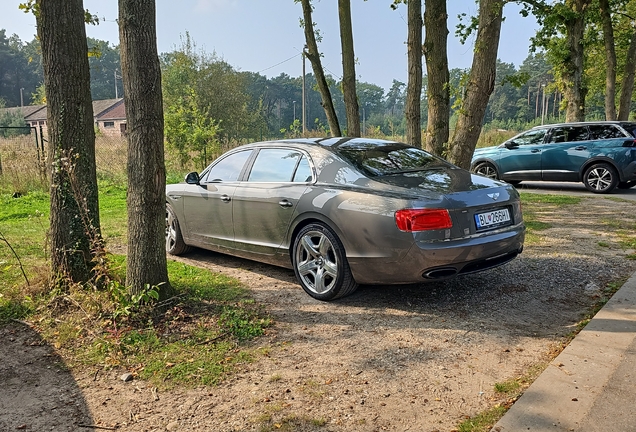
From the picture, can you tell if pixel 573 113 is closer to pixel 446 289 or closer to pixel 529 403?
pixel 446 289

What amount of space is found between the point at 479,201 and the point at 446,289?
3.51 ft

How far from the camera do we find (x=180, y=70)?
122ft

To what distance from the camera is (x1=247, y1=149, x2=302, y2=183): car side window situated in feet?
18.3

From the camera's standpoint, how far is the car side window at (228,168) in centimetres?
622

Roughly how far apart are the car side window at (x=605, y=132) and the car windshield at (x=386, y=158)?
365 inches

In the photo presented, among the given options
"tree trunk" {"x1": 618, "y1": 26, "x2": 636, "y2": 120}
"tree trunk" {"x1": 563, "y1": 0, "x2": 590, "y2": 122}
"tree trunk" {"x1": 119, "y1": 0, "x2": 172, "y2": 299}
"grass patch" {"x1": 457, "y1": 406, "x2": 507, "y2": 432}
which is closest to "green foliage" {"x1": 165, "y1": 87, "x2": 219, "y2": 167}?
"tree trunk" {"x1": 563, "y1": 0, "x2": 590, "y2": 122}

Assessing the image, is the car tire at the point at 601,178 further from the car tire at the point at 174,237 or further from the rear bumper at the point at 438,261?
the car tire at the point at 174,237

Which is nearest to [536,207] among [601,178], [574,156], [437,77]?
[437,77]

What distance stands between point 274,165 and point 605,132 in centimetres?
1054

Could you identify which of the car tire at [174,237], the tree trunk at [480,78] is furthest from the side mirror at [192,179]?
the tree trunk at [480,78]

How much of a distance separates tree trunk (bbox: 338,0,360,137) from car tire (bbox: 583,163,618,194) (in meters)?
5.87

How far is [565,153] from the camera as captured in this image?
13789 millimetres

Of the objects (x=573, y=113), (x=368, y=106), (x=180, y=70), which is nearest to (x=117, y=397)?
(x=573, y=113)

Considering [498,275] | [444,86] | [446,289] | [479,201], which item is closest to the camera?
[479,201]
